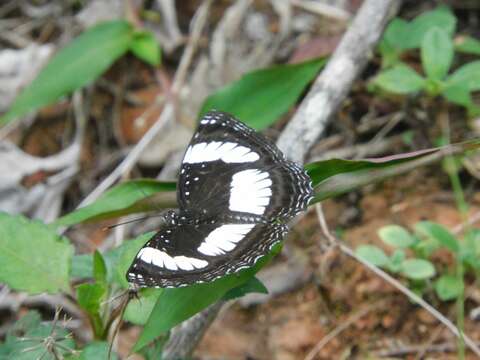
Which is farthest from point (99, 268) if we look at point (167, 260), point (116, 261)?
point (167, 260)

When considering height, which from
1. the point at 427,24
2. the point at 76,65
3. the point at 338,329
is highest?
the point at 427,24

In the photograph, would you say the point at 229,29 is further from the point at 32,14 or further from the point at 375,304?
the point at 375,304

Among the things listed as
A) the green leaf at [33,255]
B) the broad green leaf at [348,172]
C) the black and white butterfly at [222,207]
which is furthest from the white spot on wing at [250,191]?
the green leaf at [33,255]

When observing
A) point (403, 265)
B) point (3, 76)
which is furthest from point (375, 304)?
point (3, 76)

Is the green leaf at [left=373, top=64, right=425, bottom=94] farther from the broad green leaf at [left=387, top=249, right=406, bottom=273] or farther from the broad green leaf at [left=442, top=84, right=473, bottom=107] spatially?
the broad green leaf at [left=387, top=249, right=406, bottom=273]

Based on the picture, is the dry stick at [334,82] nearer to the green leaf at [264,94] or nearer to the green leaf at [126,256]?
the green leaf at [264,94]

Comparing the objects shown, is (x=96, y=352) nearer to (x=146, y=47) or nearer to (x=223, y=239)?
(x=223, y=239)
